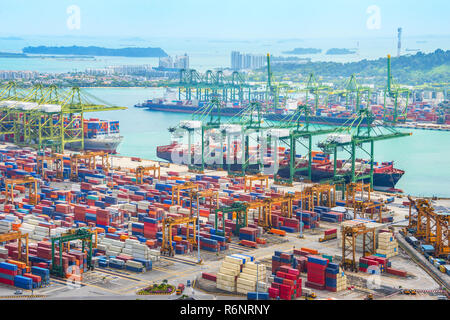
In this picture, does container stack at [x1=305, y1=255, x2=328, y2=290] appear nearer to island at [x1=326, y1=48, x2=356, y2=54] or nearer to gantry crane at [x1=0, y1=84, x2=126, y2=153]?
gantry crane at [x1=0, y1=84, x2=126, y2=153]

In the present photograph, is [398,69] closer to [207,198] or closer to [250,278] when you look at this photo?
[207,198]

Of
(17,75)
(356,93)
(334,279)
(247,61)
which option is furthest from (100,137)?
(247,61)

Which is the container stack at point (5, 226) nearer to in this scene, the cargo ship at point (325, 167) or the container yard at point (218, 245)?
the container yard at point (218, 245)

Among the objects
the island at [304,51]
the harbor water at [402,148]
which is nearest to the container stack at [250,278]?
the harbor water at [402,148]

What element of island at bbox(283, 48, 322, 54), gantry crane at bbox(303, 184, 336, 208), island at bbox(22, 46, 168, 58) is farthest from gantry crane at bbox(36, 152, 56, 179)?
island at bbox(283, 48, 322, 54)

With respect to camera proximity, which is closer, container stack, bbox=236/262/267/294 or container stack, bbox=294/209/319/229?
container stack, bbox=236/262/267/294

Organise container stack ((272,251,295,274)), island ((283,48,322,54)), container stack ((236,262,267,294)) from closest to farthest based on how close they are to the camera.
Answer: container stack ((236,262,267,294)) < container stack ((272,251,295,274)) < island ((283,48,322,54))
